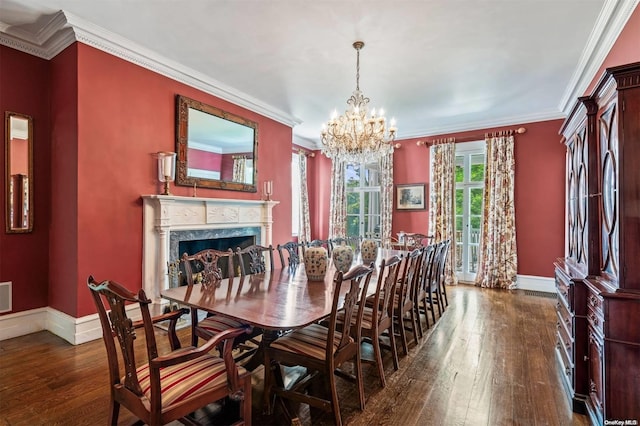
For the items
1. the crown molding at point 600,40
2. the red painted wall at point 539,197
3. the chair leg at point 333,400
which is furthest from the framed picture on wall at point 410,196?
the chair leg at point 333,400

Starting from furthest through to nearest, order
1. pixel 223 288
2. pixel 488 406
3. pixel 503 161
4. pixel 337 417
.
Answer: pixel 503 161, pixel 223 288, pixel 488 406, pixel 337 417

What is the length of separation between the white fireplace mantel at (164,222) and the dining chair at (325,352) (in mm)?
2182

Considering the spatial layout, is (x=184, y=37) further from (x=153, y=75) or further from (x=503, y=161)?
(x=503, y=161)

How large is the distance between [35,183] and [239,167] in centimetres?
233

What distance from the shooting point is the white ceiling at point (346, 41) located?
275 cm

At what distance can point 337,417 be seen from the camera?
1.88 meters

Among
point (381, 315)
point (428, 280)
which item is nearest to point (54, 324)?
point (381, 315)

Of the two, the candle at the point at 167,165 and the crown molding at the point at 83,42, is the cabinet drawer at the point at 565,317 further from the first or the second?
the crown molding at the point at 83,42

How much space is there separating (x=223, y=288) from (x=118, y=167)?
2007mm

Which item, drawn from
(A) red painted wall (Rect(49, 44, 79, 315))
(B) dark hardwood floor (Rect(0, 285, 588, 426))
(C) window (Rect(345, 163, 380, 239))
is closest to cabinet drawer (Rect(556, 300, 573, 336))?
(B) dark hardwood floor (Rect(0, 285, 588, 426))

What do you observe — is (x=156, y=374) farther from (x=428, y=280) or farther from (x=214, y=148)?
(x=214, y=148)

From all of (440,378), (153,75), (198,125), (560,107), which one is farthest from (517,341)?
(153,75)

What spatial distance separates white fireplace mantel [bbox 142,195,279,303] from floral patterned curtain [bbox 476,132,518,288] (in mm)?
4477

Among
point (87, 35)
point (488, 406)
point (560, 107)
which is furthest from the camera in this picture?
point (560, 107)
